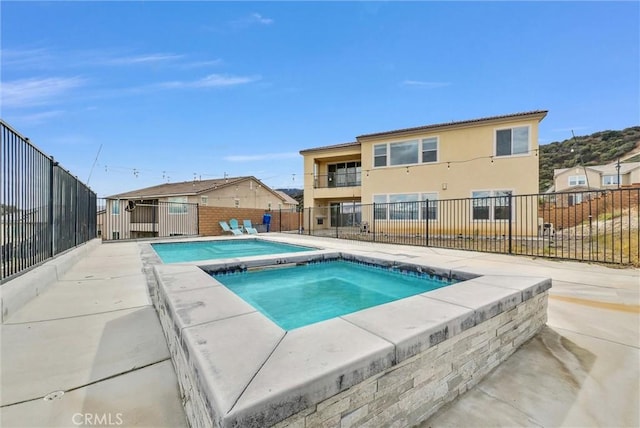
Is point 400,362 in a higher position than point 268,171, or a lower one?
lower

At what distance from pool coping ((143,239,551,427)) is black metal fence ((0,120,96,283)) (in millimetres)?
2116

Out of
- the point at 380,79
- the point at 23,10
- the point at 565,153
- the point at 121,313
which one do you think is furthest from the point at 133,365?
the point at 565,153

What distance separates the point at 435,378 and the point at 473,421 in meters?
0.32

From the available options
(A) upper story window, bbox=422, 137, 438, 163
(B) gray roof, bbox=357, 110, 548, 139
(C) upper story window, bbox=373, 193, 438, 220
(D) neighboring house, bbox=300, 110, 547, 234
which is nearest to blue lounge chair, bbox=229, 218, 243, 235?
(D) neighboring house, bbox=300, 110, 547, 234

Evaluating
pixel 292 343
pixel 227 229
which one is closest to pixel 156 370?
pixel 292 343

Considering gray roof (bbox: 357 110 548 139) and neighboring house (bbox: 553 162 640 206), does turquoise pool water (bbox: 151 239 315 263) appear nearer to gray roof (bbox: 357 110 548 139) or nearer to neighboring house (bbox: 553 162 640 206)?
gray roof (bbox: 357 110 548 139)

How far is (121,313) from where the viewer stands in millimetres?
3209

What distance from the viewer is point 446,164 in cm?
1330

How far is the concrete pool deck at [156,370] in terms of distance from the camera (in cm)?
173

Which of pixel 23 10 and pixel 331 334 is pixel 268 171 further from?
pixel 331 334

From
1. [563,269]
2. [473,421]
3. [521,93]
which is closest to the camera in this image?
[473,421]

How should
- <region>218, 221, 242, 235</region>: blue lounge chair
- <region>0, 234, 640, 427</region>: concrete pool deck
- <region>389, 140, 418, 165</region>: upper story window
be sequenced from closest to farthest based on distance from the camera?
<region>0, 234, 640, 427</region>: concrete pool deck → <region>389, 140, 418, 165</region>: upper story window → <region>218, 221, 242, 235</region>: blue lounge chair

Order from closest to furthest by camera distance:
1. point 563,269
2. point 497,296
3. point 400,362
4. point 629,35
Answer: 1. point 400,362
2. point 497,296
3. point 563,269
4. point 629,35

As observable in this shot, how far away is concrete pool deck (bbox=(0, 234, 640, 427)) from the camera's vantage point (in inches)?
68.1
